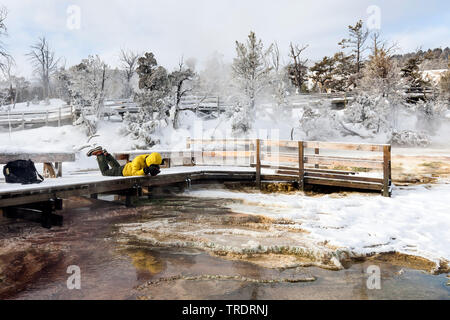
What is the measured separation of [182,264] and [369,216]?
12.2 feet

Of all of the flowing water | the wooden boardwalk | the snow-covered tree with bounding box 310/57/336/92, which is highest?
the snow-covered tree with bounding box 310/57/336/92

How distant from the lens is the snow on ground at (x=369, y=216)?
5.09 metres

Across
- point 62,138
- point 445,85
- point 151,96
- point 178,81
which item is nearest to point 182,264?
point 151,96

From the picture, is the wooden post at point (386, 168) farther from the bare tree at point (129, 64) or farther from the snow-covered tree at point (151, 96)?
the bare tree at point (129, 64)

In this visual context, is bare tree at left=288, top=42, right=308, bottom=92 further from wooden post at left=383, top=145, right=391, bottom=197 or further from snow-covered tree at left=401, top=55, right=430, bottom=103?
wooden post at left=383, top=145, right=391, bottom=197

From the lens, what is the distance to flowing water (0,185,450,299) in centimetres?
377

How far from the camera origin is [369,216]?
6.58m

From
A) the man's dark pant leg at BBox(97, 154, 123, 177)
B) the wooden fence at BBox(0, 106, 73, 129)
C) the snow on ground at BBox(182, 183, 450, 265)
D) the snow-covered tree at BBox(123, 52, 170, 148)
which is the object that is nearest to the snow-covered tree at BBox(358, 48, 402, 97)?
the snow-covered tree at BBox(123, 52, 170, 148)

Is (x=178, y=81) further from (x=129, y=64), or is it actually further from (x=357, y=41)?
(x=357, y=41)

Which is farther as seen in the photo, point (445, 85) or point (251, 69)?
point (445, 85)

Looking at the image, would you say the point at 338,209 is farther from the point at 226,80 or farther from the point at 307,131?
the point at 226,80

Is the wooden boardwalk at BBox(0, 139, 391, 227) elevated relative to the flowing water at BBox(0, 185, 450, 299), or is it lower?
elevated

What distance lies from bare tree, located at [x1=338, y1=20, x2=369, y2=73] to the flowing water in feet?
119

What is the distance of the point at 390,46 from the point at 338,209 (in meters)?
30.0
